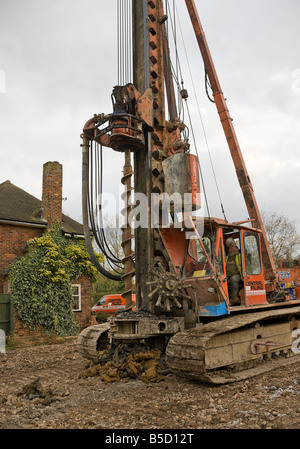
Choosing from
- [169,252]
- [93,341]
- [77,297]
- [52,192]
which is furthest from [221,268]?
[52,192]

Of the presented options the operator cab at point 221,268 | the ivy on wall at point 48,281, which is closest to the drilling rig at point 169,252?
the operator cab at point 221,268

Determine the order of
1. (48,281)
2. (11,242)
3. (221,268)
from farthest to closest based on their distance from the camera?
1. (11,242)
2. (48,281)
3. (221,268)

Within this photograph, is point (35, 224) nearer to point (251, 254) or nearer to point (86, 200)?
point (86, 200)

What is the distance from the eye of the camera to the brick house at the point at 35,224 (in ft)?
50.8

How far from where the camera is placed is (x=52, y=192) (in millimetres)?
16734

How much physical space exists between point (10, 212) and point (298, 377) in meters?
13.0

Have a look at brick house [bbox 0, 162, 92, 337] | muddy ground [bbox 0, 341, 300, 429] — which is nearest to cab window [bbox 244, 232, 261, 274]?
muddy ground [bbox 0, 341, 300, 429]

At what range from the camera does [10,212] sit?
53.4 feet

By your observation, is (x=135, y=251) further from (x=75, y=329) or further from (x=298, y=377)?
(x=75, y=329)

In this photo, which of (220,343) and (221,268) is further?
(221,268)

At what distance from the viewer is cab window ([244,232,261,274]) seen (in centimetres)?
780

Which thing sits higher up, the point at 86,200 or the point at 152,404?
the point at 86,200

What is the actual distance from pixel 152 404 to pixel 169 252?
9.74 feet

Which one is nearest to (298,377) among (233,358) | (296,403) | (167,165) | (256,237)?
(233,358)
